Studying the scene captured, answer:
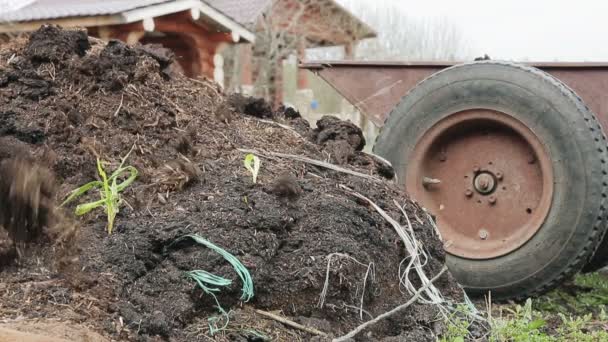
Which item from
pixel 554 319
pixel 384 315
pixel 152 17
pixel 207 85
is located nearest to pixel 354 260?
pixel 384 315

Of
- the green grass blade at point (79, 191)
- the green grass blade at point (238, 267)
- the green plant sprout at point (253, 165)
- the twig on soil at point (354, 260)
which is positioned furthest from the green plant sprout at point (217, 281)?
the green plant sprout at point (253, 165)

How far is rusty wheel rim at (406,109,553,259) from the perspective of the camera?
4410mm

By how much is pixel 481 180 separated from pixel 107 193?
112 inches

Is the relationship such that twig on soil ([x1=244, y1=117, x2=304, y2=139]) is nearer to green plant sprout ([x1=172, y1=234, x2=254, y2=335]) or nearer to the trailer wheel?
the trailer wheel

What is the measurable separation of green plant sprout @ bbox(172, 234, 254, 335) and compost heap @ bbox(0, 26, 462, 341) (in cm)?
2

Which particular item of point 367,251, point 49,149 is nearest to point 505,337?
point 367,251

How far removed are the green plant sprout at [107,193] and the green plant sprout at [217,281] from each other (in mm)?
274

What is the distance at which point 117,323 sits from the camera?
2.19m

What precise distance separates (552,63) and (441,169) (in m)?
1.02

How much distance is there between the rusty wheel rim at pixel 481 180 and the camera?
174 inches

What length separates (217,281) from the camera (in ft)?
7.98

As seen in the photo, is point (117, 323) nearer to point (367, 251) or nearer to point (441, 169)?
point (367, 251)

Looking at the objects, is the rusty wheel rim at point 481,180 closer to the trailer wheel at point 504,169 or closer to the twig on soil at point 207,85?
the trailer wheel at point 504,169

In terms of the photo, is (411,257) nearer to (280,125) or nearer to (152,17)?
(280,125)
